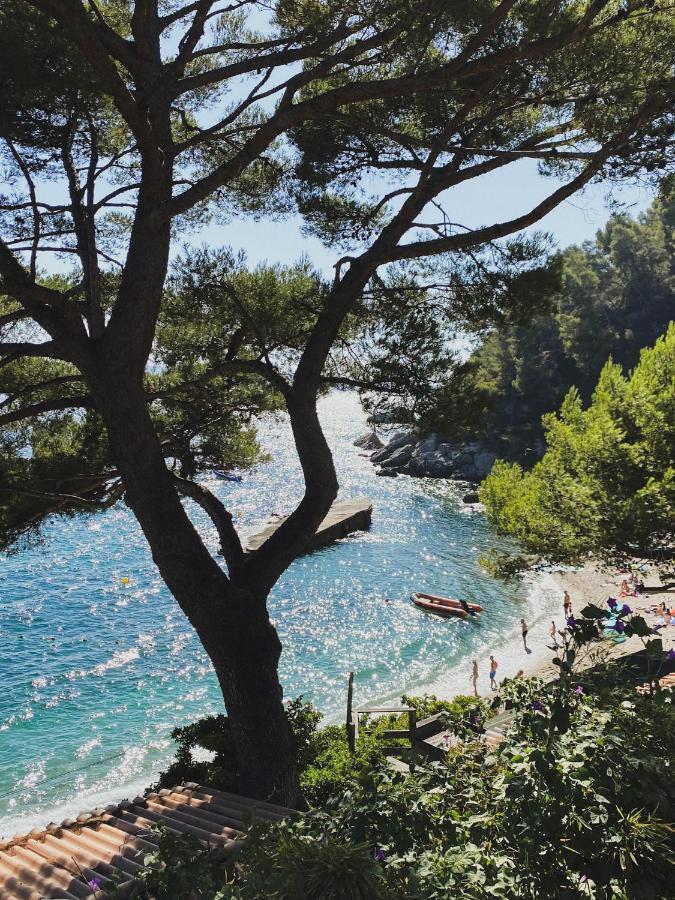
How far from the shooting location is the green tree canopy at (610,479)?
25.3ft

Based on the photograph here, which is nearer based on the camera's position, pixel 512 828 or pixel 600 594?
pixel 512 828

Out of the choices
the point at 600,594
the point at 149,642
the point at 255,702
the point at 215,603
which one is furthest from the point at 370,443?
the point at 215,603

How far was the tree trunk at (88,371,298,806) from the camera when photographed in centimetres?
494

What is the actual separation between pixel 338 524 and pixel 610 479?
2167 centimetres

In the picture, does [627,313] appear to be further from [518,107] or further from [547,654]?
[518,107]

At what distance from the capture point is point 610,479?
8.35m

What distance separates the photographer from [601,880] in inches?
82.1

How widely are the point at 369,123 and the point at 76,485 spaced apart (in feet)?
14.6

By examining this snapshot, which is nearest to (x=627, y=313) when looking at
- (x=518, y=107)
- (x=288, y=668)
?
(x=288, y=668)

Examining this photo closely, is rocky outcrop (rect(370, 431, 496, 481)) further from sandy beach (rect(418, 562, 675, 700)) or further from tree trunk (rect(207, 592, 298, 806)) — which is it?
tree trunk (rect(207, 592, 298, 806))

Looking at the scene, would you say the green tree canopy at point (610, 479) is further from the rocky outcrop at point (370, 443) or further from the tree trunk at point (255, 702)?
the rocky outcrop at point (370, 443)

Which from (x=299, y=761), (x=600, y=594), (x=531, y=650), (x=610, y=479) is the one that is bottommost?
(x=531, y=650)

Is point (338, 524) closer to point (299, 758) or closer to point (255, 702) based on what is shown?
point (299, 758)

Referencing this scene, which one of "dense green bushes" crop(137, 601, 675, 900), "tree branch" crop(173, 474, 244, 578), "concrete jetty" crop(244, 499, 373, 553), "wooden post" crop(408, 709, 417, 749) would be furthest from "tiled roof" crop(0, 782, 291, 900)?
"concrete jetty" crop(244, 499, 373, 553)
